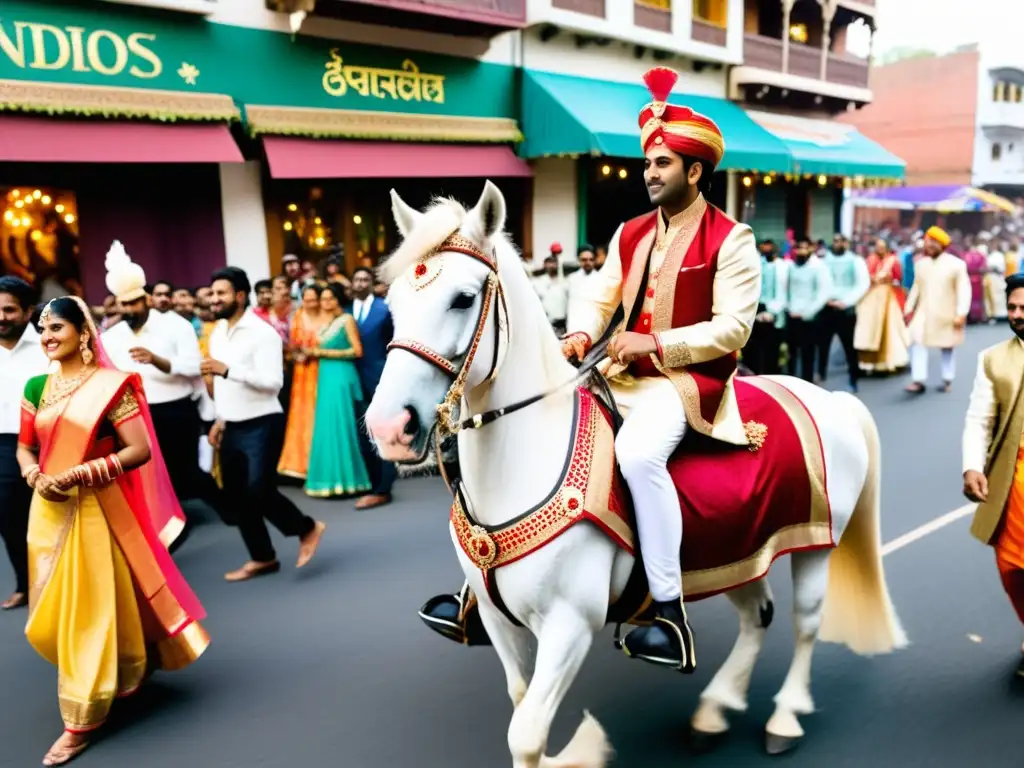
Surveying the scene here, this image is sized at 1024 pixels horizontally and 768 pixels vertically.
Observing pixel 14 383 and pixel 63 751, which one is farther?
pixel 14 383

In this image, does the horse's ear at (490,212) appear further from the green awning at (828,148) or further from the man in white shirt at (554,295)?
the green awning at (828,148)

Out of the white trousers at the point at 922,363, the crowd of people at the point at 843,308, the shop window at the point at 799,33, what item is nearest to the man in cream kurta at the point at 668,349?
the crowd of people at the point at 843,308

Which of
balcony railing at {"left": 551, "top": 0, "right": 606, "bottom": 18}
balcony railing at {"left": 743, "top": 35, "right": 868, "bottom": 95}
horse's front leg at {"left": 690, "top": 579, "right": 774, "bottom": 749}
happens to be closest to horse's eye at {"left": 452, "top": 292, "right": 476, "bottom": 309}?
horse's front leg at {"left": 690, "top": 579, "right": 774, "bottom": 749}

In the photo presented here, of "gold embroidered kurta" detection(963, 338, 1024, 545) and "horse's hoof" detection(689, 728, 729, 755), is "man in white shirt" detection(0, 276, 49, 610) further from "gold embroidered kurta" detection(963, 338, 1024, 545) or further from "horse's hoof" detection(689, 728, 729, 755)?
"gold embroidered kurta" detection(963, 338, 1024, 545)

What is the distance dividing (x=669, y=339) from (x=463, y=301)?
0.80 metres

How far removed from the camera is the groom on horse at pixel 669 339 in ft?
8.63

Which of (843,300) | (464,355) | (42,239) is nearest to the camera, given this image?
(464,355)

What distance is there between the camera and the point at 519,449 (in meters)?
2.51

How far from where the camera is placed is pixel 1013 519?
3.45 m

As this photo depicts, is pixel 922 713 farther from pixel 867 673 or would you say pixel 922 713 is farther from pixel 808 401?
pixel 808 401

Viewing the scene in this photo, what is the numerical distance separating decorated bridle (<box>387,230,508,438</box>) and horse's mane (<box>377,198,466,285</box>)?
0.02m

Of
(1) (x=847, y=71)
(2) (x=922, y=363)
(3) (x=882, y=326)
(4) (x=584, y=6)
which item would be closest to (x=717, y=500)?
Answer: (2) (x=922, y=363)

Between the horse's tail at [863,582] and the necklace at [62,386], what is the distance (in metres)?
3.36

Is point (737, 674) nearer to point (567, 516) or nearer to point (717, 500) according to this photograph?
point (717, 500)
